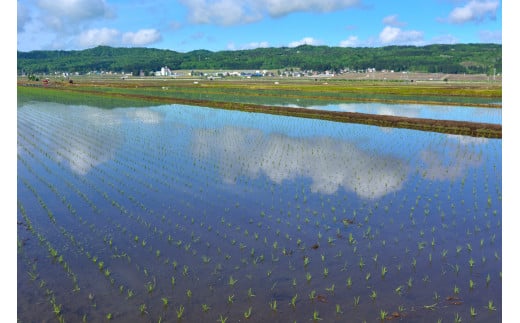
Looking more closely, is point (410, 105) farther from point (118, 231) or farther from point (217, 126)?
point (118, 231)

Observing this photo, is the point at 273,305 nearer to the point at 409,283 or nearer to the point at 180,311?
the point at 180,311

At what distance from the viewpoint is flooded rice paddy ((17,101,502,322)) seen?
6.82 m

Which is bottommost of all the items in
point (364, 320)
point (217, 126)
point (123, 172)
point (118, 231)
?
point (364, 320)

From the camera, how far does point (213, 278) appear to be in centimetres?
761

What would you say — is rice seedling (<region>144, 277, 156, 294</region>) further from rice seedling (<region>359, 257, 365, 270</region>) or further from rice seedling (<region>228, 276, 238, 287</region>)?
rice seedling (<region>359, 257, 365, 270</region>)

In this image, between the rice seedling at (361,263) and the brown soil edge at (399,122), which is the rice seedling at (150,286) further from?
the brown soil edge at (399,122)

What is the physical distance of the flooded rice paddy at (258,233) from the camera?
269 inches

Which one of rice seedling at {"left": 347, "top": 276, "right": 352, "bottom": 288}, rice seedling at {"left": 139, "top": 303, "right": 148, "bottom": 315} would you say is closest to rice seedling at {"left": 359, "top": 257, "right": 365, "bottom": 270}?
rice seedling at {"left": 347, "top": 276, "right": 352, "bottom": 288}

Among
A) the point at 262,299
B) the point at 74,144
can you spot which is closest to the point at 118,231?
the point at 262,299

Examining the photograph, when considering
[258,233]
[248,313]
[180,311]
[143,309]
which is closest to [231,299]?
[248,313]

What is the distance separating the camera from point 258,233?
32.3 ft

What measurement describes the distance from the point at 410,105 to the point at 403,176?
97.4 ft

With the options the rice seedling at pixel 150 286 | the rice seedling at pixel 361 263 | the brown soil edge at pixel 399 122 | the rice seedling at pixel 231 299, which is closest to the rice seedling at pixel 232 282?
the rice seedling at pixel 231 299
